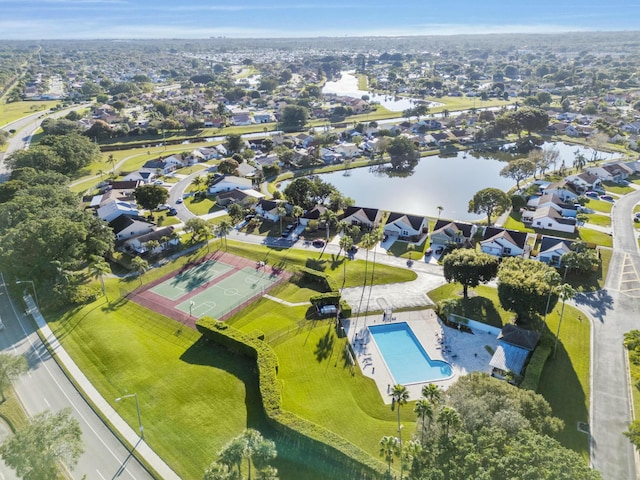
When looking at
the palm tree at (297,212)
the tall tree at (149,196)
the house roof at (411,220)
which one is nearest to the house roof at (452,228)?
the house roof at (411,220)

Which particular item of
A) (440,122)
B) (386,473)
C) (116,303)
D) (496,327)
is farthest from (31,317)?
(440,122)

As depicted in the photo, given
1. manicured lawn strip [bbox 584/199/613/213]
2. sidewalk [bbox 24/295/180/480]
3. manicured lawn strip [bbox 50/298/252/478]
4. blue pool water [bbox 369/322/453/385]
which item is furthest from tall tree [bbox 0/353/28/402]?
manicured lawn strip [bbox 584/199/613/213]

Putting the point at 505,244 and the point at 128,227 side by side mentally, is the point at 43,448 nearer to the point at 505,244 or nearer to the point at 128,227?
the point at 128,227

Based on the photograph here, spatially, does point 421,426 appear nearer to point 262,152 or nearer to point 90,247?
point 90,247

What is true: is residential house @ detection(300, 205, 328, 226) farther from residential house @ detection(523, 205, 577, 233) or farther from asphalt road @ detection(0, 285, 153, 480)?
asphalt road @ detection(0, 285, 153, 480)

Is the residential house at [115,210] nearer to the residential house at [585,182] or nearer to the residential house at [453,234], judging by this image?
the residential house at [453,234]
